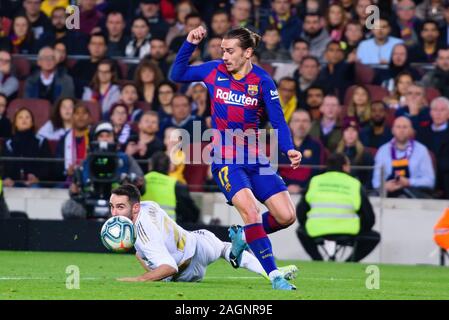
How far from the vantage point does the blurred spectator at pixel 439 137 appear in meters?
17.4

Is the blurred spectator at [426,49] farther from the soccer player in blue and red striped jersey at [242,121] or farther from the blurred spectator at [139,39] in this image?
the soccer player in blue and red striped jersey at [242,121]

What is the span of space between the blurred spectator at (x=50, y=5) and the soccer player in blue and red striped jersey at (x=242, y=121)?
10.7 meters

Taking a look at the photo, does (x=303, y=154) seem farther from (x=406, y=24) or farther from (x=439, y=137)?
(x=406, y=24)

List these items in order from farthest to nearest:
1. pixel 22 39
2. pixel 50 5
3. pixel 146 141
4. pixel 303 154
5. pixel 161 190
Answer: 1. pixel 50 5
2. pixel 22 39
3. pixel 146 141
4. pixel 303 154
5. pixel 161 190

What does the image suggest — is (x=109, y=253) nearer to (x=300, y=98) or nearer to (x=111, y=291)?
(x=300, y=98)

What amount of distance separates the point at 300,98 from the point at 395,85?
1.36 metres

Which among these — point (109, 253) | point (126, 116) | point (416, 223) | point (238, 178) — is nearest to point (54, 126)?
point (126, 116)

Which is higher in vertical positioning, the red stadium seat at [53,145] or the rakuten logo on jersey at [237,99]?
the rakuten logo on jersey at [237,99]

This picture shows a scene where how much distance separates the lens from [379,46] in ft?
64.3

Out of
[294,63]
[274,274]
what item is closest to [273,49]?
[294,63]

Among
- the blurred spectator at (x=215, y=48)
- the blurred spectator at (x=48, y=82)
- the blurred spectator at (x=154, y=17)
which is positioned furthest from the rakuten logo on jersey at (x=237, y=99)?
the blurred spectator at (x=154, y=17)

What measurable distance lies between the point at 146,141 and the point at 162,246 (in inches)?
278

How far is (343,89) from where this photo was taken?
62.8ft

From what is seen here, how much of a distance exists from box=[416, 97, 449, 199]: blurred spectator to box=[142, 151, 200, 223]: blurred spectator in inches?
131
